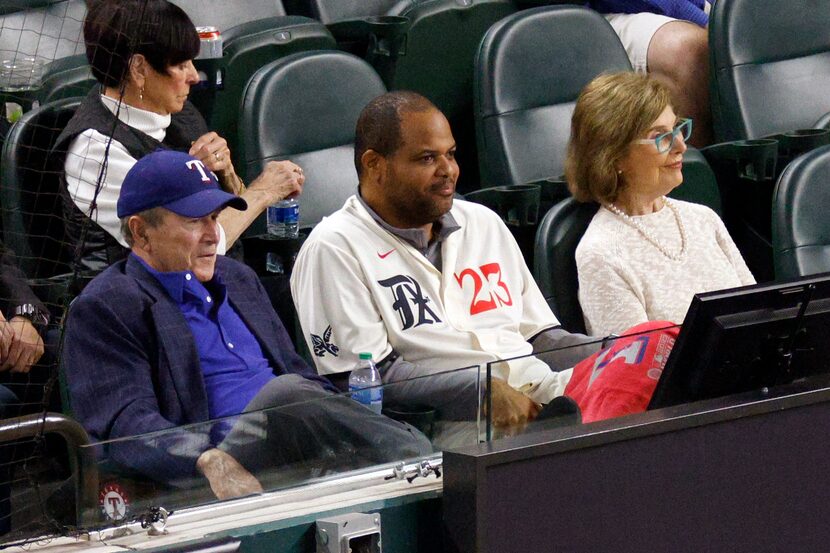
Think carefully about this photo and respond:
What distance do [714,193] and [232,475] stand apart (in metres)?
2.08

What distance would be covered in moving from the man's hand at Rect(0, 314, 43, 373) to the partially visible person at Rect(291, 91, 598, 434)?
51 cm

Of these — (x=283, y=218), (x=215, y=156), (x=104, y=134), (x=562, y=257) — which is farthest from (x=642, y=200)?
(x=104, y=134)

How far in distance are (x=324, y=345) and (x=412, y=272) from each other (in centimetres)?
23

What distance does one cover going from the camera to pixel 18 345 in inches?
96.8

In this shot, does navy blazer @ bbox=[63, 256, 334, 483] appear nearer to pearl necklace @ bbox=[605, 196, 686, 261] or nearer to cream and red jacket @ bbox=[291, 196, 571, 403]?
cream and red jacket @ bbox=[291, 196, 571, 403]

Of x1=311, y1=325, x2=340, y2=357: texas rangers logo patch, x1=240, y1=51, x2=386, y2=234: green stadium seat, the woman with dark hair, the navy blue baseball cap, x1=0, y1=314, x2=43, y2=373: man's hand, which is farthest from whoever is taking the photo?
x1=240, y1=51, x2=386, y2=234: green stadium seat

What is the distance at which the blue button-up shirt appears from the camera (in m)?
2.19

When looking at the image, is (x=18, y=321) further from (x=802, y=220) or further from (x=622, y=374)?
(x=802, y=220)

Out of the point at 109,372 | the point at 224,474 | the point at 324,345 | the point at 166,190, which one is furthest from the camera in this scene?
the point at 324,345

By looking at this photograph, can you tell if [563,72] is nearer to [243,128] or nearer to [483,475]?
[243,128]

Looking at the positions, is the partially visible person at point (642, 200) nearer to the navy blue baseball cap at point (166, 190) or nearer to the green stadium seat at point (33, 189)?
the navy blue baseball cap at point (166, 190)

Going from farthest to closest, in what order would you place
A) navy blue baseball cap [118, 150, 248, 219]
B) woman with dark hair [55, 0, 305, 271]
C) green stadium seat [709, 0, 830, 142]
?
green stadium seat [709, 0, 830, 142]
woman with dark hair [55, 0, 305, 271]
navy blue baseball cap [118, 150, 248, 219]

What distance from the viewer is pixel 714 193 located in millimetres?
3146

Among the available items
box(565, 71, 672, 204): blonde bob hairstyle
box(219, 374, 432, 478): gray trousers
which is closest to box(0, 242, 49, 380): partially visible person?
box(565, 71, 672, 204): blonde bob hairstyle
